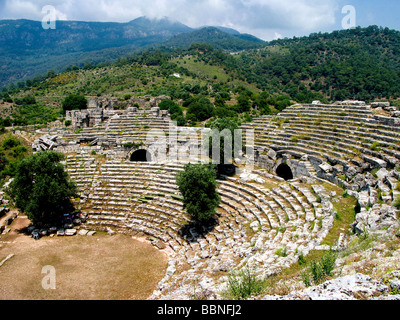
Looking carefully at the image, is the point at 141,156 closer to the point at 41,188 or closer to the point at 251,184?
the point at 41,188

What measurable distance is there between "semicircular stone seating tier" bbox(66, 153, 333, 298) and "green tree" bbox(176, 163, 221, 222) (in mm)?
1076

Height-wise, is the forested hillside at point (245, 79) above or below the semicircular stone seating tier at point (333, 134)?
above

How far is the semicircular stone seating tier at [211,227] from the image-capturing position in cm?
925

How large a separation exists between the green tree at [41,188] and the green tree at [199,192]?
23.7 feet

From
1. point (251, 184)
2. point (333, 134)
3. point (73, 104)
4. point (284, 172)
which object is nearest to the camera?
point (251, 184)

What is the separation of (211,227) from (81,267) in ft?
20.3

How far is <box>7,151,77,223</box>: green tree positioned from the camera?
1485 cm

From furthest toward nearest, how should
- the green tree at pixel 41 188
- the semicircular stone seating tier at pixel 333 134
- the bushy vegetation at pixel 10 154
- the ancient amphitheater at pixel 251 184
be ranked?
the bushy vegetation at pixel 10 154
the green tree at pixel 41 188
the semicircular stone seating tier at pixel 333 134
the ancient amphitheater at pixel 251 184

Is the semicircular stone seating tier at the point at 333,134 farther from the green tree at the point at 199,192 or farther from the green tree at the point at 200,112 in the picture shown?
the green tree at the point at 200,112

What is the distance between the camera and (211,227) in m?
13.7

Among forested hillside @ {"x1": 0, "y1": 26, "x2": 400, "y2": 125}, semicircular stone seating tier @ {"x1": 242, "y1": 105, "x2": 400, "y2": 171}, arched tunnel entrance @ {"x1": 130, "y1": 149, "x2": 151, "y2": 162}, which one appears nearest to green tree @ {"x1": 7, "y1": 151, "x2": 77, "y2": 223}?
arched tunnel entrance @ {"x1": 130, "y1": 149, "x2": 151, "y2": 162}

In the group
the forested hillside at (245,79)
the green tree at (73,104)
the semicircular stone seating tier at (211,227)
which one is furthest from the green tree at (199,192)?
the green tree at (73,104)

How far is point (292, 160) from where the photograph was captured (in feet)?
55.4

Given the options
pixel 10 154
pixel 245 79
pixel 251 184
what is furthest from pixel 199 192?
pixel 245 79
